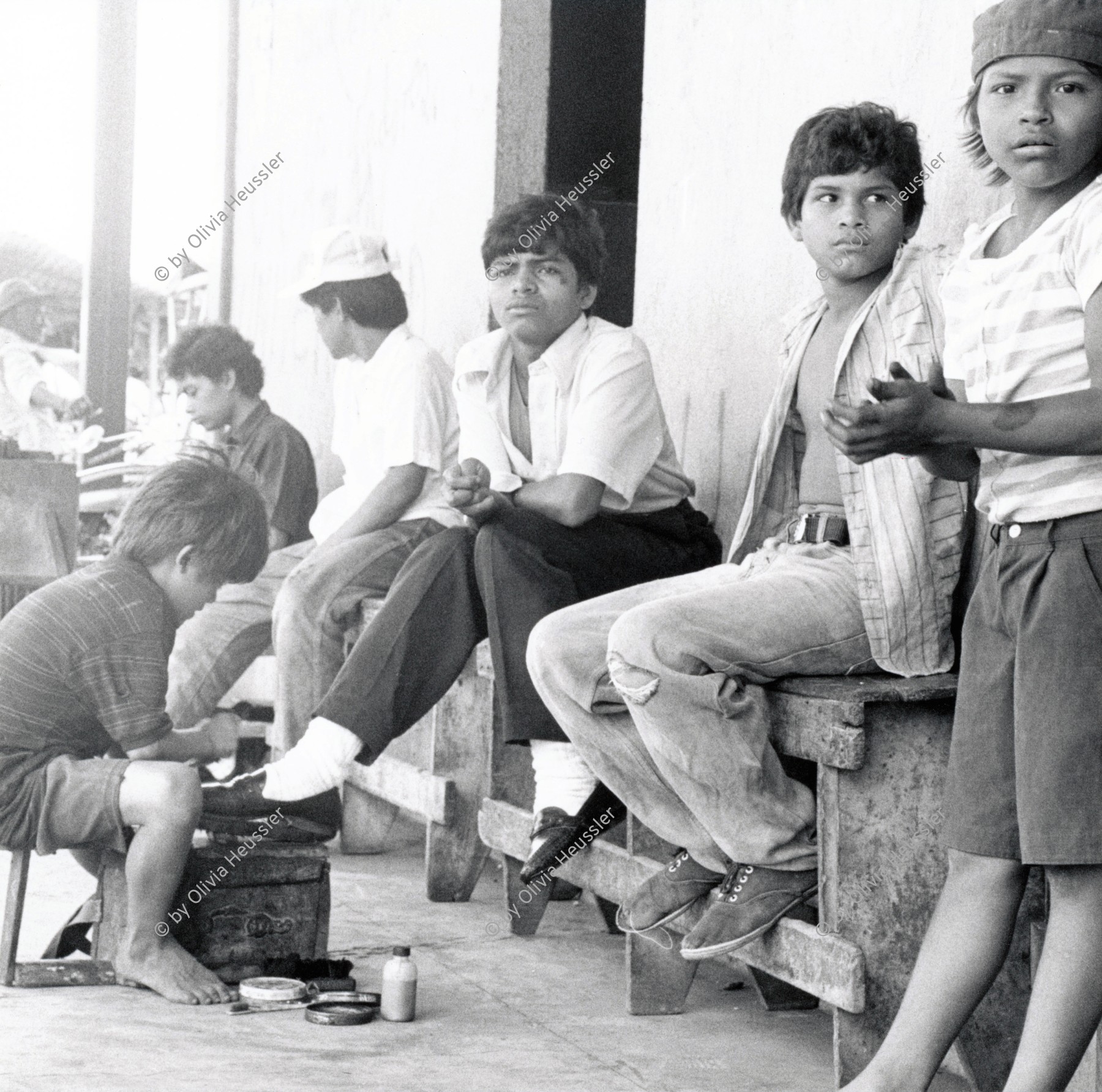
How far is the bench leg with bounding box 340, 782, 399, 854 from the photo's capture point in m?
5.40

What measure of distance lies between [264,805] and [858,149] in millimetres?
1904

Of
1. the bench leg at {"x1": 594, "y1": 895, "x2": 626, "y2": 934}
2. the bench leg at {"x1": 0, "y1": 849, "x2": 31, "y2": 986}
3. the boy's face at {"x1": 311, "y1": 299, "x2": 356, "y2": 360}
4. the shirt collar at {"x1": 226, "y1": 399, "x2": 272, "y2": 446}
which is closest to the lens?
the bench leg at {"x1": 0, "y1": 849, "x2": 31, "y2": 986}

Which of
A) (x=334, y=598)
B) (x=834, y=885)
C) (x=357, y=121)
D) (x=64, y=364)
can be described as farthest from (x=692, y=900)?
(x=64, y=364)

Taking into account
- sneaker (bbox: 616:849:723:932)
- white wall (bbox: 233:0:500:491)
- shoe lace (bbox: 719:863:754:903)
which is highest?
white wall (bbox: 233:0:500:491)

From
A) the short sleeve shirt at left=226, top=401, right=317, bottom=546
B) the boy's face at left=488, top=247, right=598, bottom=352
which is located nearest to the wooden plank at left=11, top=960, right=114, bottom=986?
the boy's face at left=488, top=247, right=598, bottom=352

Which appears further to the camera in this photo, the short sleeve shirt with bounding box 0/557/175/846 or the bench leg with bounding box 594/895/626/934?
the bench leg with bounding box 594/895/626/934

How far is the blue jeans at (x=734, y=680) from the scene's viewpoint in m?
3.21

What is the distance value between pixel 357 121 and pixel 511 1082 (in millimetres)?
5498

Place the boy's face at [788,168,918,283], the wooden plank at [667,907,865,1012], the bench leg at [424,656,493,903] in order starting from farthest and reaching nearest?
the bench leg at [424,656,493,903] < the boy's face at [788,168,918,283] < the wooden plank at [667,907,865,1012]

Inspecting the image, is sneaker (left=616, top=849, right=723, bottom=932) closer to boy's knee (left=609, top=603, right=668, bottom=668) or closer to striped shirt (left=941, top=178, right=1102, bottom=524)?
boy's knee (left=609, top=603, right=668, bottom=668)

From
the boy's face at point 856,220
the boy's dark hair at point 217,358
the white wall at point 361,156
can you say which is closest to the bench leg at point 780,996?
the boy's face at point 856,220

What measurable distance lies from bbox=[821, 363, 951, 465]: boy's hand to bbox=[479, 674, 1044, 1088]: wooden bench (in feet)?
2.39

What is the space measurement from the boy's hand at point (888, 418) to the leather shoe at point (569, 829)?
5.07ft

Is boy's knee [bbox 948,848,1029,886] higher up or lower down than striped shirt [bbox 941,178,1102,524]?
lower down
